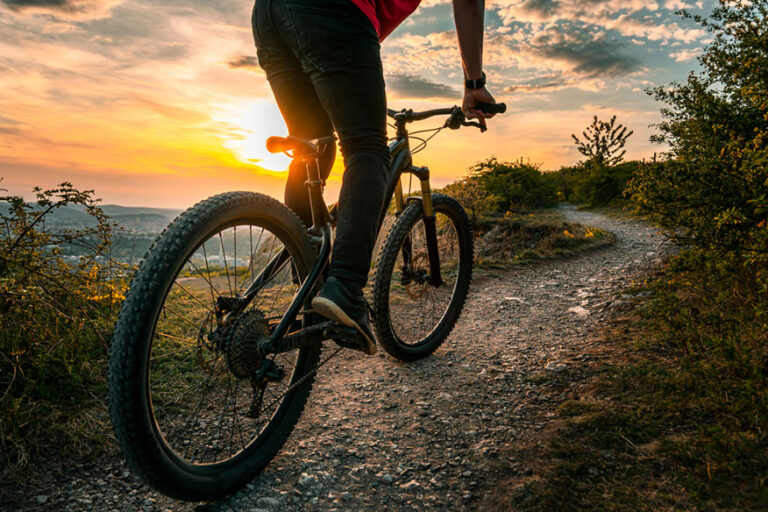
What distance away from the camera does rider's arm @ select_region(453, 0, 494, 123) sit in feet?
6.81

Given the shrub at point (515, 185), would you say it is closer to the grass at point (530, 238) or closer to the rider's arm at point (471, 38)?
the grass at point (530, 238)

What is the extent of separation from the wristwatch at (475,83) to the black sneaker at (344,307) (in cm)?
126

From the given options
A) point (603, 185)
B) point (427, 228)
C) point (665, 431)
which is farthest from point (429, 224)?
point (603, 185)

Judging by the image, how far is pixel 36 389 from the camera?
211cm

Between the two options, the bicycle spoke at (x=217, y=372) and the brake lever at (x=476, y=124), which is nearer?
the bicycle spoke at (x=217, y=372)

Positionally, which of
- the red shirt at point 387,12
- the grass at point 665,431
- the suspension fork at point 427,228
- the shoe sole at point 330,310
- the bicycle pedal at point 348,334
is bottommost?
the grass at point 665,431

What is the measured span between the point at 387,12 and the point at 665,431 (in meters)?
2.14

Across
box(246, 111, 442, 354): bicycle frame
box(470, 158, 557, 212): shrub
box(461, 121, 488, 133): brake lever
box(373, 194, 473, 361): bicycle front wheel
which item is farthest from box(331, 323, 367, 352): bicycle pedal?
box(470, 158, 557, 212): shrub

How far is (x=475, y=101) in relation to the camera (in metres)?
2.38

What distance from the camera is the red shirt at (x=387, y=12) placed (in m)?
1.87

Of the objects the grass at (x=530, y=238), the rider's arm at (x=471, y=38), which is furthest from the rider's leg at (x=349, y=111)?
the grass at (x=530, y=238)

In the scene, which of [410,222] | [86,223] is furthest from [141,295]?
[410,222]

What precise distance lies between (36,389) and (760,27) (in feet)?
26.6

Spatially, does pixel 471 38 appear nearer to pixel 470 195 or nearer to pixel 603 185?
pixel 470 195
